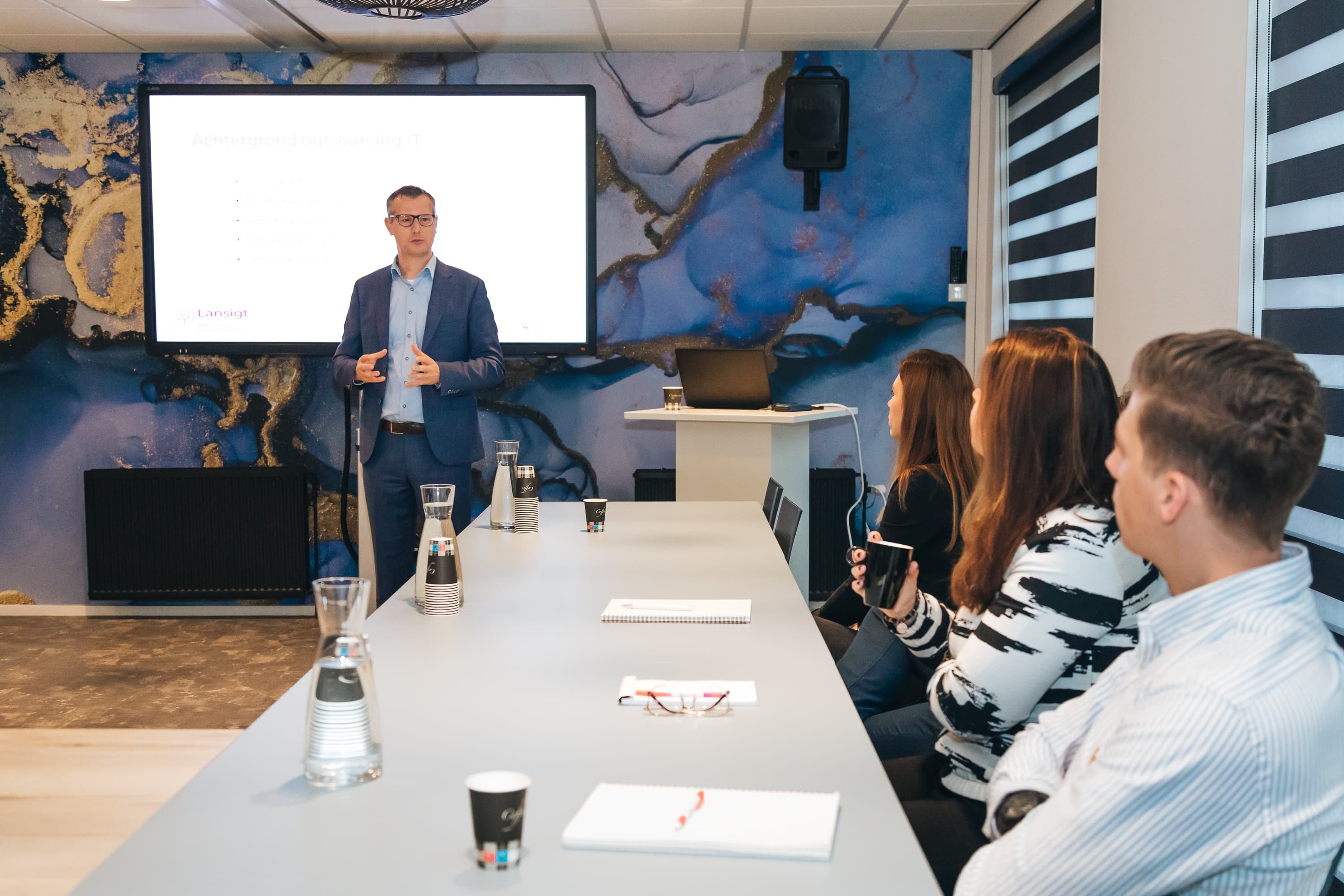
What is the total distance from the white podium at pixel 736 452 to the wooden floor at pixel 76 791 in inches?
90.7

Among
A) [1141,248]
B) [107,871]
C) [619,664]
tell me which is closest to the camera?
[107,871]

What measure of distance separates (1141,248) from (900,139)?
195 centimetres

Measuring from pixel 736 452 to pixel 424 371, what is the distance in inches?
48.9

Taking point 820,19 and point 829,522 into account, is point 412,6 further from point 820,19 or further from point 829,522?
point 829,522

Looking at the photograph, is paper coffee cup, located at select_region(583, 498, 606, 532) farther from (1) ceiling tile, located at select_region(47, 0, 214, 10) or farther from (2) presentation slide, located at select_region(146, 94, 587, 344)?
(1) ceiling tile, located at select_region(47, 0, 214, 10)

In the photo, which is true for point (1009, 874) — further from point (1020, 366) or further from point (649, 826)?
point (1020, 366)

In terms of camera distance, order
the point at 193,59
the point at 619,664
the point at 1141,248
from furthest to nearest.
Answer: the point at 193,59, the point at 1141,248, the point at 619,664

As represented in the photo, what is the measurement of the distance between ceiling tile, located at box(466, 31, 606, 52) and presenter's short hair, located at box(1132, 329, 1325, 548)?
4316 mm

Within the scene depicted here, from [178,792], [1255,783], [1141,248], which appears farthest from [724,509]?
[1255,783]

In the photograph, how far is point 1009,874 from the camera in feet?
3.43

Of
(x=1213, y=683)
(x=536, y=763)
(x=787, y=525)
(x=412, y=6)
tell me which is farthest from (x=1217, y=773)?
(x=412, y=6)

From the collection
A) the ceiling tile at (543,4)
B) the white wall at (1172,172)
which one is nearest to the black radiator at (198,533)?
the ceiling tile at (543,4)

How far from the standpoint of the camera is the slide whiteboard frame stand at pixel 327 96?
509 cm

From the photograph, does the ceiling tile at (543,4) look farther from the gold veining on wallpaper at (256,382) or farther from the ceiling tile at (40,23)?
the gold veining on wallpaper at (256,382)
